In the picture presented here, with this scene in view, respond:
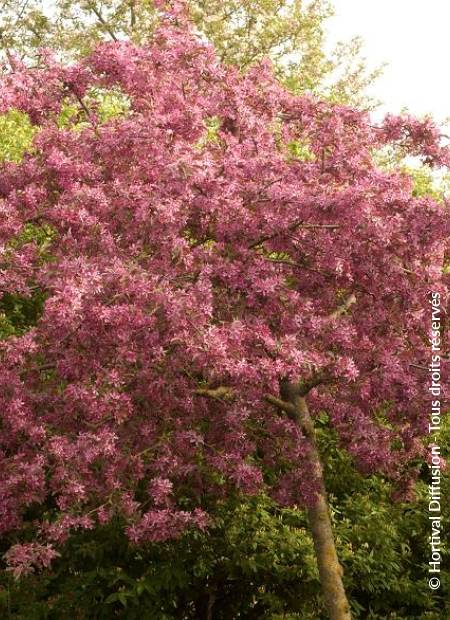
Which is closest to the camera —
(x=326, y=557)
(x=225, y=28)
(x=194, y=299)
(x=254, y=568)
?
(x=194, y=299)

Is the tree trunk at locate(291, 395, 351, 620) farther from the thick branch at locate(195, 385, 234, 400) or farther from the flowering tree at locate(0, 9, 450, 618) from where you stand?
the thick branch at locate(195, 385, 234, 400)

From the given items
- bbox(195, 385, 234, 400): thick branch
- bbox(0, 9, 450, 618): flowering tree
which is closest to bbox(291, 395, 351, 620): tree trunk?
bbox(0, 9, 450, 618): flowering tree

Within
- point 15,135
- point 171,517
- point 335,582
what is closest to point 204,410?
point 171,517

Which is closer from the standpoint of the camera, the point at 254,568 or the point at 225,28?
the point at 254,568

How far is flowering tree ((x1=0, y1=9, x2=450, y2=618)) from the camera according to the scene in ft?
21.1

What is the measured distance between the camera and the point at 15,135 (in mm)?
13312

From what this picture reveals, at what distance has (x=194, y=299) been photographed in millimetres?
6258

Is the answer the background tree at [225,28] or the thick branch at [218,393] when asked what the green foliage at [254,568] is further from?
the background tree at [225,28]

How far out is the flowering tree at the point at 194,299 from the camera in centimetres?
642

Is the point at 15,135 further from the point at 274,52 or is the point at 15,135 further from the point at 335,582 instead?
the point at 274,52

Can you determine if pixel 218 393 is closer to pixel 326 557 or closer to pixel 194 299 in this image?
pixel 194 299

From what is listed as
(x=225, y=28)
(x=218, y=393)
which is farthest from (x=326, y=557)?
(x=225, y=28)

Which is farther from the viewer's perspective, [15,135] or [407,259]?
[15,135]

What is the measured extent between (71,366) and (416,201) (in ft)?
9.81
